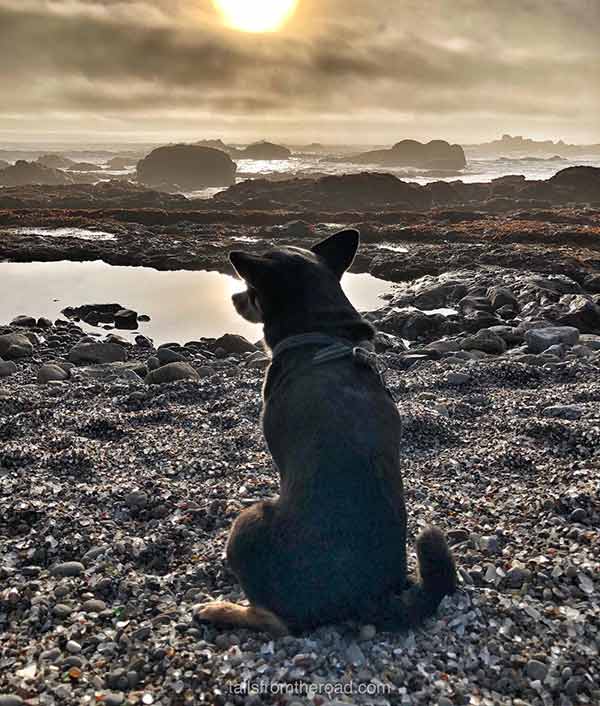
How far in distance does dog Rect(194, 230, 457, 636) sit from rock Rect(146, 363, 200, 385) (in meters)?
6.19

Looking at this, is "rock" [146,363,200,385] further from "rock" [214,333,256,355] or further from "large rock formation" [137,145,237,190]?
"large rock formation" [137,145,237,190]

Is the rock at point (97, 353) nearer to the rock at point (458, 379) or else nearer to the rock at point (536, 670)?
the rock at point (458, 379)

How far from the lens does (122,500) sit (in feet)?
18.7

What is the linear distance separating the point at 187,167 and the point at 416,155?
68898 mm

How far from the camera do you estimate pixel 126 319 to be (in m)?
15.5

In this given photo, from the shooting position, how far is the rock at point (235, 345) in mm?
12875

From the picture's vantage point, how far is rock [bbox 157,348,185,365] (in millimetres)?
11586

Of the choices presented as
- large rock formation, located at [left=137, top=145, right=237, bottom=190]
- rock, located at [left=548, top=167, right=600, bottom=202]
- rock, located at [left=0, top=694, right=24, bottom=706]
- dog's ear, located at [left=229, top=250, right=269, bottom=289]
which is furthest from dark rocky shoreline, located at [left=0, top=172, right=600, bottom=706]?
large rock formation, located at [left=137, top=145, right=237, bottom=190]

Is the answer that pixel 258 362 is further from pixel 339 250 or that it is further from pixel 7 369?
pixel 339 250

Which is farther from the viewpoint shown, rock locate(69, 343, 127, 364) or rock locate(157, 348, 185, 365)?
rock locate(69, 343, 127, 364)

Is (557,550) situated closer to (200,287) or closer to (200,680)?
(200,680)

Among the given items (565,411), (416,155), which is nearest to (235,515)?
(565,411)

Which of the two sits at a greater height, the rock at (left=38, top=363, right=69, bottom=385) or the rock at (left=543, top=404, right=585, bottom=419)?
the rock at (left=543, top=404, right=585, bottom=419)

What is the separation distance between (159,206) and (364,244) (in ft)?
72.2
